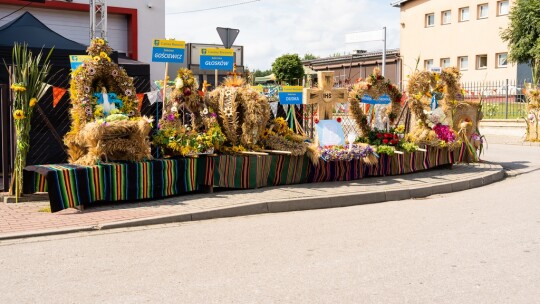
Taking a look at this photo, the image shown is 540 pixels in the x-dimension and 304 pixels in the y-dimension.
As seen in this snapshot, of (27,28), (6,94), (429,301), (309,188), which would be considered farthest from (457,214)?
(27,28)

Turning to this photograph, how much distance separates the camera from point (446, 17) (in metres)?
48.4

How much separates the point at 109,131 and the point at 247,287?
4.79m

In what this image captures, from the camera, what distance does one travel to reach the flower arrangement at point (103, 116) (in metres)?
9.59

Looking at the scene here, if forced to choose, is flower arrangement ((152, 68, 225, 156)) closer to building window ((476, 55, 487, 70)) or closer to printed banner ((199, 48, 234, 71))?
printed banner ((199, 48, 234, 71))

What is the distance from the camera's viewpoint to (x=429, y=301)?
5180mm

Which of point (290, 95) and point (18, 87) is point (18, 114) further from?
point (290, 95)

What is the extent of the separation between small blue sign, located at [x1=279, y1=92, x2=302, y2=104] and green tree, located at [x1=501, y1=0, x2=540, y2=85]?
1030 inches

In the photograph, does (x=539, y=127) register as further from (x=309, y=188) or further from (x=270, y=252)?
(x=270, y=252)

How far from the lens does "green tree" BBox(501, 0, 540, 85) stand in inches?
1422

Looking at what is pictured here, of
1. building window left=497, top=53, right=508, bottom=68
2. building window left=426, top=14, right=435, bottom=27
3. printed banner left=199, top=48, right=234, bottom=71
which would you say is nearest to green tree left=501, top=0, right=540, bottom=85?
building window left=497, top=53, right=508, bottom=68

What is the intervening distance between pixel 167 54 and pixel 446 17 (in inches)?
1621

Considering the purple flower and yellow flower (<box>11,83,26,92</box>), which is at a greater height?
yellow flower (<box>11,83,26,92</box>)

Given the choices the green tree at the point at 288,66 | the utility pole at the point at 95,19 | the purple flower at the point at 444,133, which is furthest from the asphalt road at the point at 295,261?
the green tree at the point at 288,66

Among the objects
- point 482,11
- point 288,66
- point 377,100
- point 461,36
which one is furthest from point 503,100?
point 288,66
